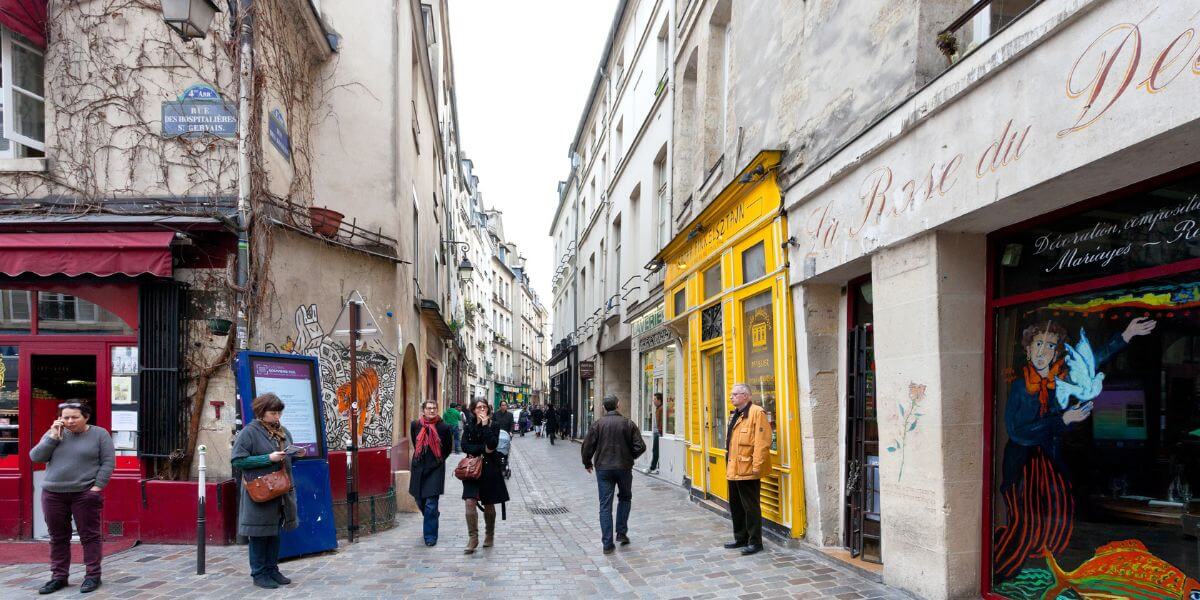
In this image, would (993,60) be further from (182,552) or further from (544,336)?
(544,336)

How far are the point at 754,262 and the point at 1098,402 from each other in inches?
168

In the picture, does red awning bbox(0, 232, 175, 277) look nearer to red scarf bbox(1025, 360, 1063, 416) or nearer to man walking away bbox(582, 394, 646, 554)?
man walking away bbox(582, 394, 646, 554)

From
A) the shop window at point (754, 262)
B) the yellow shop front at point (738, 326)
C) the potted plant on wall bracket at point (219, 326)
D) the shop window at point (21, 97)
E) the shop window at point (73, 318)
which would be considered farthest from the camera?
the shop window at point (754, 262)

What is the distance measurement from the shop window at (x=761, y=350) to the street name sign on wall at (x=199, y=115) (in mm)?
5954

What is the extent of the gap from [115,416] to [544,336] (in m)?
70.1

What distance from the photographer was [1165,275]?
12.0 ft

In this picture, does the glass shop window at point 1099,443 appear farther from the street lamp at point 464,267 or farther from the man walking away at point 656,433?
the street lamp at point 464,267

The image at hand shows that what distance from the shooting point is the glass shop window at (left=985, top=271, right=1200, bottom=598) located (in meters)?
3.57

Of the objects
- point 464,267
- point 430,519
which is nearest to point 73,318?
point 430,519

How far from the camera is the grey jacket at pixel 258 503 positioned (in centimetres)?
578

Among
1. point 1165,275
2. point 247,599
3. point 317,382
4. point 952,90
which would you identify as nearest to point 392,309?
point 317,382

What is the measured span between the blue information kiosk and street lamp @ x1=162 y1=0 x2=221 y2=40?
282 cm

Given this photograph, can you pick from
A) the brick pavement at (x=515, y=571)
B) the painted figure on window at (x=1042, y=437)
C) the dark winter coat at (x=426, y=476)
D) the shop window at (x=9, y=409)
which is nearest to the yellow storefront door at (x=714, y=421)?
the brick pavement at (x=515, y=571)

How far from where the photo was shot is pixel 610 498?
7250mm
